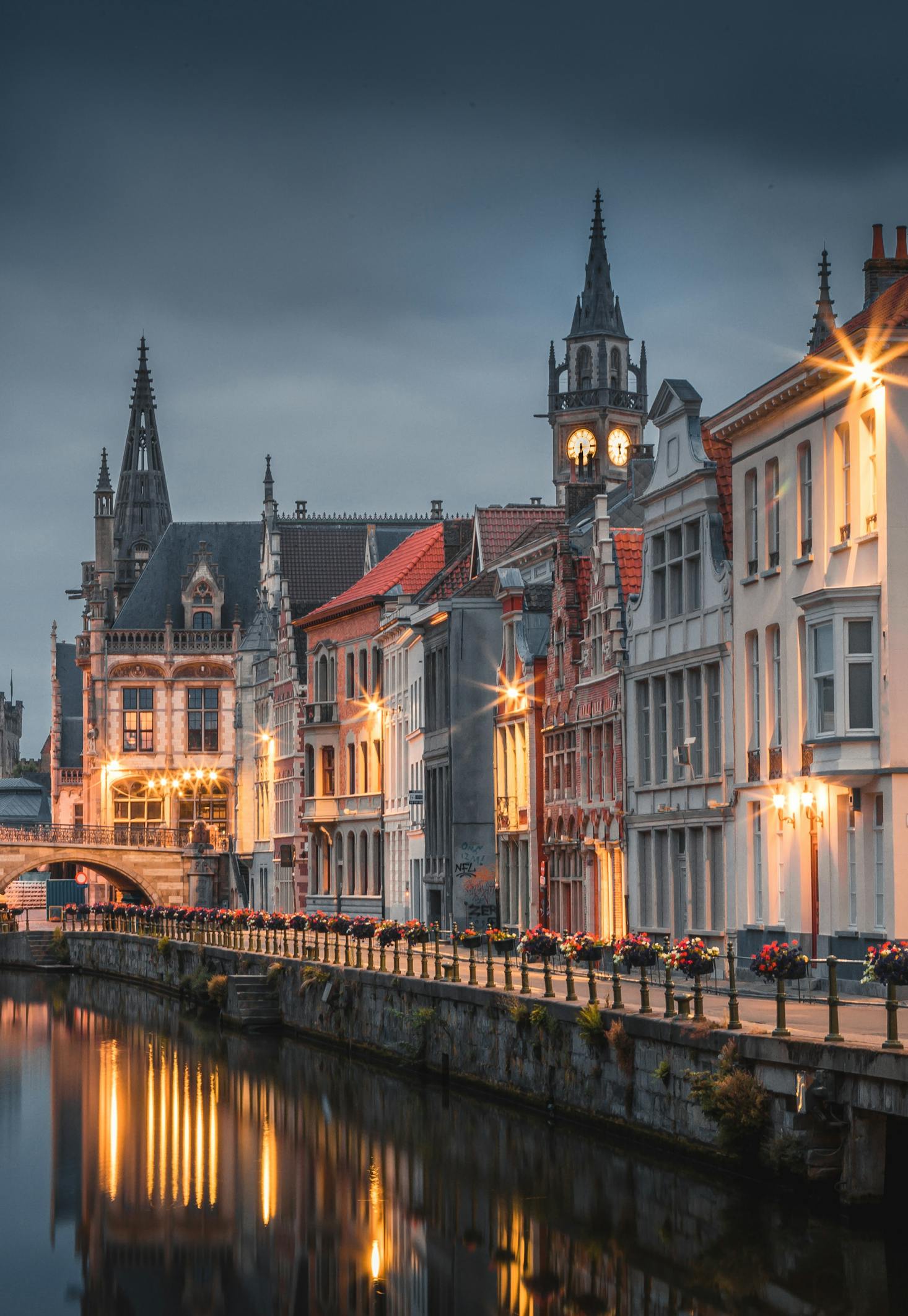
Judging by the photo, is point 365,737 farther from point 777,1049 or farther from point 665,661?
point 777,1049

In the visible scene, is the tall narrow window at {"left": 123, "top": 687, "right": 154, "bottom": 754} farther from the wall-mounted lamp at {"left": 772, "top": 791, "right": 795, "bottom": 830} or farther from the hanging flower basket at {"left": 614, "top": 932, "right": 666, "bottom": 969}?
the hanging flower basket at {"left": 614, "top": 932, "right": 666, "bottom": 969}

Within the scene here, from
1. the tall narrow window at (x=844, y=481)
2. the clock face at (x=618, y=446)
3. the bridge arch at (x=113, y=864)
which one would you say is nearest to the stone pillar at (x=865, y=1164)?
the tall narrow window at (x=844, y=481)

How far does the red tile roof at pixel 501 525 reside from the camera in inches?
2518

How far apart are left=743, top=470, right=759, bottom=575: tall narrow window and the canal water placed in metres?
10.1

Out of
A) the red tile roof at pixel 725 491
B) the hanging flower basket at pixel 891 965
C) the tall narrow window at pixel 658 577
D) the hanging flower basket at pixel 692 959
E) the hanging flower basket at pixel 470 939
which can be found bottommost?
the hanging flower basket at pixel 470 939

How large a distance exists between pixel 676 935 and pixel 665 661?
5.10 meters

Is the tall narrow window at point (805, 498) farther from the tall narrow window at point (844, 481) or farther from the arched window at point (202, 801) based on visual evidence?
the arched window at point (202, 801)

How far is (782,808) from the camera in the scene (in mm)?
37219

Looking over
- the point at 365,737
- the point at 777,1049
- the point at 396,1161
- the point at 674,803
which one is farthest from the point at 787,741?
the point at 365,737

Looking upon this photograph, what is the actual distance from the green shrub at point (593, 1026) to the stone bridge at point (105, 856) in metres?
70.9

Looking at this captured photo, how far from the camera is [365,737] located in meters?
77.1

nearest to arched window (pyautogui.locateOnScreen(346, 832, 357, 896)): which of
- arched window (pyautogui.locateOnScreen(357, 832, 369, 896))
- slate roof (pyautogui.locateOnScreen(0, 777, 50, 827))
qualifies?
arched window (pyautogui.locateOnScreen(357, 832, 369, 896))

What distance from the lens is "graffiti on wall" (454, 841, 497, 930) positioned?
58.8 m

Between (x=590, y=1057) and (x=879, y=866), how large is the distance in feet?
17.3
